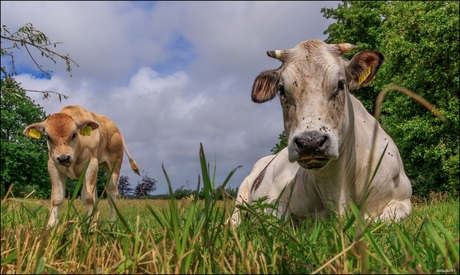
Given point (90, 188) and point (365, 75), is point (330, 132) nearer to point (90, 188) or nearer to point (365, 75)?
point (365, 75)

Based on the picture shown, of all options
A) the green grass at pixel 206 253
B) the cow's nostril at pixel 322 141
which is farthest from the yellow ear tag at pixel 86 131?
the green grass at pixel 206 253

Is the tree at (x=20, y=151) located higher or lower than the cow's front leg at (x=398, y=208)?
higher

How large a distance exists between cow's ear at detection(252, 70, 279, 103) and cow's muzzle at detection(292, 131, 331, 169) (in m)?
1.57

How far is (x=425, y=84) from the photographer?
83.8ft

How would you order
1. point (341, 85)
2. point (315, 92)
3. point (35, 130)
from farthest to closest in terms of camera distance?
point (35, 130)
point (341, 85)
point (315, 92)

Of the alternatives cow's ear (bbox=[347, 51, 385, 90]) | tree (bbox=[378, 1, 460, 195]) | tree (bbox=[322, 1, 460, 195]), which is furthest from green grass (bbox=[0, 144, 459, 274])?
tree (bbox=[378, 1, 460, 195])

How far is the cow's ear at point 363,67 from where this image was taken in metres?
5.20

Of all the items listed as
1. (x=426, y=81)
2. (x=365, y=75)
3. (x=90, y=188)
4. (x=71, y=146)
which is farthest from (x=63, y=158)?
(x=426, y=81)

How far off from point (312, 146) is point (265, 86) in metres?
1.71

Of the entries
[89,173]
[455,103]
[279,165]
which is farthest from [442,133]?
[279,165]

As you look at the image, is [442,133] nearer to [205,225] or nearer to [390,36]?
[390,36]

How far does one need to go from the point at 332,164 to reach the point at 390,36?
24969 mm

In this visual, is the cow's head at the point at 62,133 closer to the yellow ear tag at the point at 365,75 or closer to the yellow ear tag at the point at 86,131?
the yellow ear tag at the point at 86,131

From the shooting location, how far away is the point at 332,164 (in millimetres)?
4910
